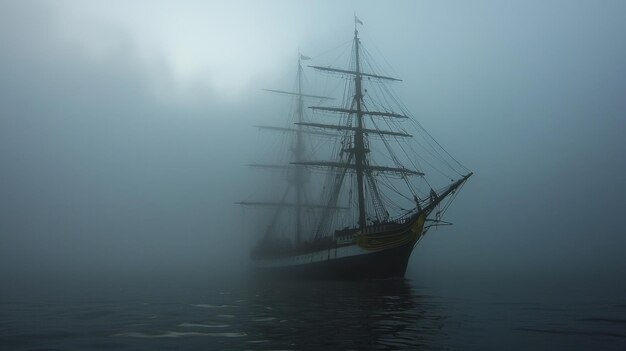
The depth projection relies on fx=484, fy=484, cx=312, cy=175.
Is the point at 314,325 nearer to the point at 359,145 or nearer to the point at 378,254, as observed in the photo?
the point at 378,254

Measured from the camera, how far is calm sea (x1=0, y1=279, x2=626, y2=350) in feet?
50.8

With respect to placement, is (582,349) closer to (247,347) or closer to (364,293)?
(247,347)

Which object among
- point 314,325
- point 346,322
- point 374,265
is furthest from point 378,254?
point 314,325

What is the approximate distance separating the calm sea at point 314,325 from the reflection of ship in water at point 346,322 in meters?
0.04

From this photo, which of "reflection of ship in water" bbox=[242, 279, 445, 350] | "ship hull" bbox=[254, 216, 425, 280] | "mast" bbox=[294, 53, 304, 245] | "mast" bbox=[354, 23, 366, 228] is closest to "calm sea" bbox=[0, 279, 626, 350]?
"reflection of ship in water" bbox=[242, 279, 445, 350]

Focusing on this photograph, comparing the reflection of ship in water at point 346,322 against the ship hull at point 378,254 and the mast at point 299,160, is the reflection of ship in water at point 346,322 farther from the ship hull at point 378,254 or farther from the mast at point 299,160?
the mast at point 299,160

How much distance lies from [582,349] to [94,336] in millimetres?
15995

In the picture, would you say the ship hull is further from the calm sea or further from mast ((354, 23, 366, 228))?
the calm sea

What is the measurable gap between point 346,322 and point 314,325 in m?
1.61

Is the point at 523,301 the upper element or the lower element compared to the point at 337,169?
lower

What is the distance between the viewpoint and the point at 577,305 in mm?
28531

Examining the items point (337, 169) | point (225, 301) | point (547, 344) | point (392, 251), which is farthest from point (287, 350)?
point (337, 169)

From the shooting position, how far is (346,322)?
795 inches

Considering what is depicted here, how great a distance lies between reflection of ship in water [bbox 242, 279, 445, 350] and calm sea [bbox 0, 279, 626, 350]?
0.04m
